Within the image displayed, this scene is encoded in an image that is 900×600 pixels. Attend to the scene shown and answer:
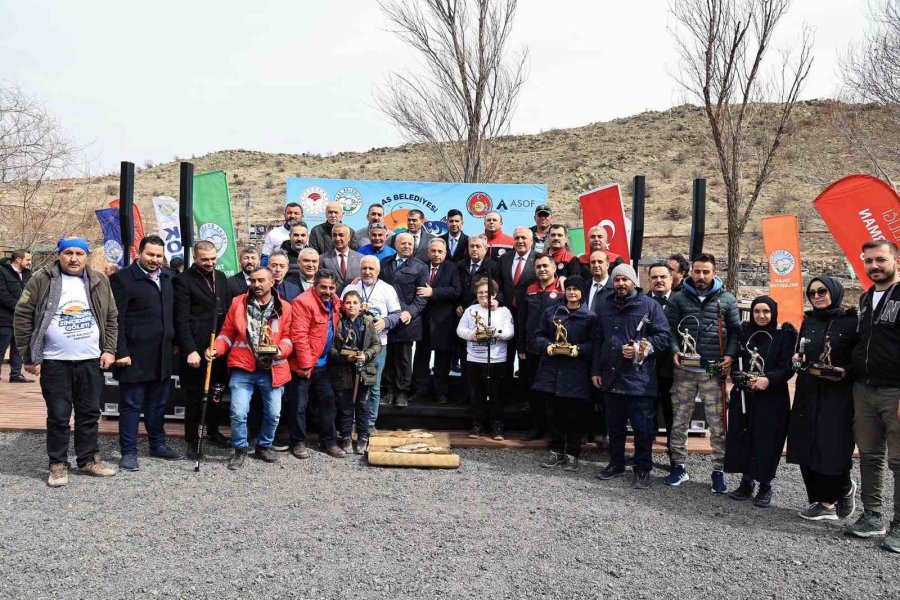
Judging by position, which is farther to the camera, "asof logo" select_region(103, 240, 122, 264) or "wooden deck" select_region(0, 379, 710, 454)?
"asof logo" select_region(103, 240, 122, 264)

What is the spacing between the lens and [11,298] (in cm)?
1026

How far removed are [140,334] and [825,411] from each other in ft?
19.1

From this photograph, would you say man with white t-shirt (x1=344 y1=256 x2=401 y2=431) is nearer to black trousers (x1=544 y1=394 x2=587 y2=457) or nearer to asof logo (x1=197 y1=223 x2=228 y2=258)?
black trousers (x1=544 y1=394 x2=587 y2=457)

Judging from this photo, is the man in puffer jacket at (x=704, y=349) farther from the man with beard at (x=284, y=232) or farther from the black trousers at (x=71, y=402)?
the black trousers at (x=71, y=402)

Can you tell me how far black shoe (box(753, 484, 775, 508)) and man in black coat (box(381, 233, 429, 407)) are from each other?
3499 millimetres

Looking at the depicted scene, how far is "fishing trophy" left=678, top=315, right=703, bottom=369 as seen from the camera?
19.8ft

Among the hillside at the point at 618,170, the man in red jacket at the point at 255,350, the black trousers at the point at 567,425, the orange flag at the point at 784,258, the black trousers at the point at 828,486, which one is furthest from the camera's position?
the hillside at the point at 618,170

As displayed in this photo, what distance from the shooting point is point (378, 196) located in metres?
10.4

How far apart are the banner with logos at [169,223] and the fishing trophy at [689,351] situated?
21.1 ft

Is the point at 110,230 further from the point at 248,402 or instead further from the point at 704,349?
the point at 704,349

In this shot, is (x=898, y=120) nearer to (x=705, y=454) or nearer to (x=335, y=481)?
(x=705, y=454)

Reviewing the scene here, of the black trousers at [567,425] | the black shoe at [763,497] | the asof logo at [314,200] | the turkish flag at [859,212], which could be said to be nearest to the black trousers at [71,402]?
the black trousers at [567,425]

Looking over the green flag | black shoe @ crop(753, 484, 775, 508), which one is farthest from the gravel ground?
the green flag

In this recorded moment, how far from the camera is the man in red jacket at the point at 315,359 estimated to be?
6.42 metres
